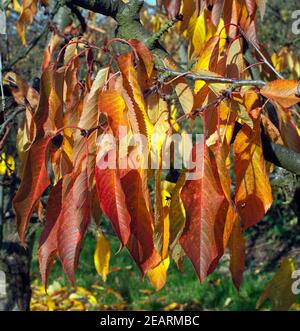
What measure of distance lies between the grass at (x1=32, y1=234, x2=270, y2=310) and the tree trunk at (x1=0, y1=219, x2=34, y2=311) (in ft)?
4.88

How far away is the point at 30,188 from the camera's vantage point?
95 centimetres

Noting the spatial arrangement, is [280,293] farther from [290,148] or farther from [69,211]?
[69,211]

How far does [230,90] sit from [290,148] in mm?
275

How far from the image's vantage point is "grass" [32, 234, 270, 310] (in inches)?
145

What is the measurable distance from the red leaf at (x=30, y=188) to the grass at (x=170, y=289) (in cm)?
269

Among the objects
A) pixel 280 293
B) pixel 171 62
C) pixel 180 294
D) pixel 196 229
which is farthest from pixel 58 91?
pixel 180 294

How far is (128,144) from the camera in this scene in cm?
87

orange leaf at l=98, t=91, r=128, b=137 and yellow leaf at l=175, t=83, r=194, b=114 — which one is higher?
yellow leaf at l=175, t=83, r=194, b=114

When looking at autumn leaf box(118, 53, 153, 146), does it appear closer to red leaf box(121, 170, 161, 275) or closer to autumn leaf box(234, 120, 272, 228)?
red leaf box(121, 170, 161, 275)
